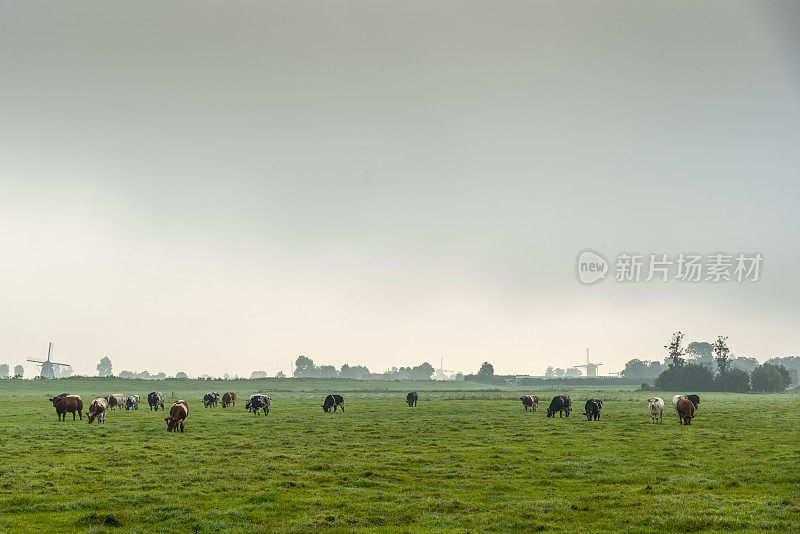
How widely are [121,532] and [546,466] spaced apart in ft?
54.1

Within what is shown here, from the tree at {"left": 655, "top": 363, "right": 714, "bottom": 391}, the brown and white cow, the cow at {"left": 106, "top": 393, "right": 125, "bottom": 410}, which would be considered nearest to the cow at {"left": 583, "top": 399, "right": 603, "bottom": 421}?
the brown and white cow

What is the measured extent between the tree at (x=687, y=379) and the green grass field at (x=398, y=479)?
118m

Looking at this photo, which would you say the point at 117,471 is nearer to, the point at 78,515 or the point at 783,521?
the point at 78,515

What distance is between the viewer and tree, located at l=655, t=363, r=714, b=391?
464 feet

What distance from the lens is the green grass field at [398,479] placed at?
15.4 metres

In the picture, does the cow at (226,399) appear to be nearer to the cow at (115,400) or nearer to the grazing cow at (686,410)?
the cow at (115,400)

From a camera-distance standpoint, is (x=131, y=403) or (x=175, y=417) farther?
(x=131, y=403)

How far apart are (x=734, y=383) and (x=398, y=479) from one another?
148 m

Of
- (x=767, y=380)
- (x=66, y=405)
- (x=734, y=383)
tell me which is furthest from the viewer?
(x=767, y=380)

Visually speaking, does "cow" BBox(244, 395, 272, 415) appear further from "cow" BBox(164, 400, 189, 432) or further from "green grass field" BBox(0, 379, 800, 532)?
"cow" BBox(164, 400, 189, 432)

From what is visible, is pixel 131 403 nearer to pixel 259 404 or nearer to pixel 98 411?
pixel 259 404

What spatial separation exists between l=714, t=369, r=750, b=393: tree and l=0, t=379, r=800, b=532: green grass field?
119306mm

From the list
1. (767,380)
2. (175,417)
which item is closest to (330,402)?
(175,417)

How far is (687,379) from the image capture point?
144 metres
